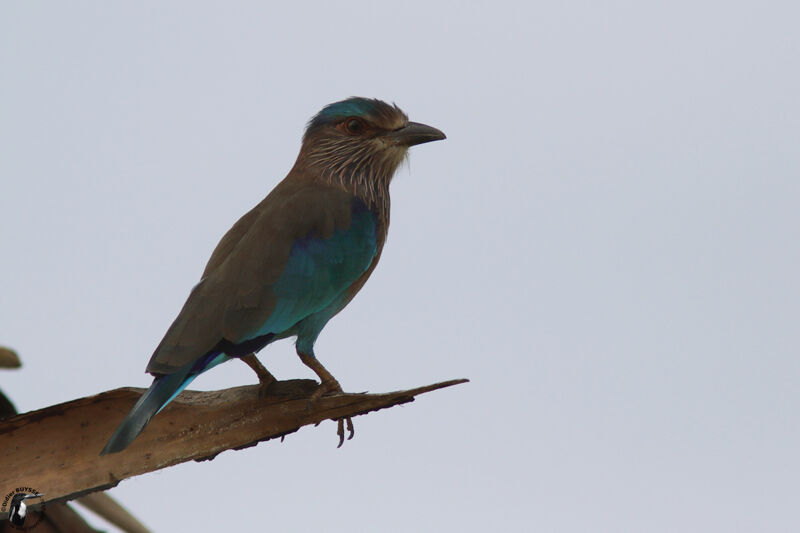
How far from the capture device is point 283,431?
4.30 metres

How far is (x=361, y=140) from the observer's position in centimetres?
567

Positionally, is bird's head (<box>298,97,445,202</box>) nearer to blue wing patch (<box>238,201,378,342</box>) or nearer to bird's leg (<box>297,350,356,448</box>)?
blue wing patch (<box>238,201,378,342</box>)

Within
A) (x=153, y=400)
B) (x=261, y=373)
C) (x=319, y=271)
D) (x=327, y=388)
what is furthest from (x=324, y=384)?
(x=153, y=400)

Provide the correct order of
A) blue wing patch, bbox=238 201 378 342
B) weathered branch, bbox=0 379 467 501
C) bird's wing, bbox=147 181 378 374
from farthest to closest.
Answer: blue wing patch, bbox=238 201 378 342, bird's wing, bbox=147 181 378 374, weathered branch, bbox=0 379 467 501

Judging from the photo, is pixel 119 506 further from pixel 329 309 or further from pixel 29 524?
pixel 329 309

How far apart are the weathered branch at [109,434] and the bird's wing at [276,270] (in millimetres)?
299

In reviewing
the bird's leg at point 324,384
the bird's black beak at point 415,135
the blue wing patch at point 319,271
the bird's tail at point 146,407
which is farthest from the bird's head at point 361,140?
the bird's tail at point 146,407

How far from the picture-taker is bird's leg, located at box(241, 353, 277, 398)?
4.36 meters

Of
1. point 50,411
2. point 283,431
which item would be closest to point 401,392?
point 283,431

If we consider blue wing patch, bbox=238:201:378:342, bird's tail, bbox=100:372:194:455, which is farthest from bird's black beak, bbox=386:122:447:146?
bird's tail, bbox=100:372:194:455

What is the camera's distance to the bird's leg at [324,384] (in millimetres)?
4404

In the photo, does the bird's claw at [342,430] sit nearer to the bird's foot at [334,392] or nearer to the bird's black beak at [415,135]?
the bird's foot at [334,392]

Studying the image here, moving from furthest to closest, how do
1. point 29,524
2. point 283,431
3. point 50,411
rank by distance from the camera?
point 283,431
point 50,411
point 29,524

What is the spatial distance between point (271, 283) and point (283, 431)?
797mm
